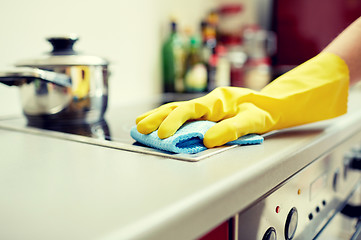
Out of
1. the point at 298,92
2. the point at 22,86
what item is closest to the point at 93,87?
the point at 22,86

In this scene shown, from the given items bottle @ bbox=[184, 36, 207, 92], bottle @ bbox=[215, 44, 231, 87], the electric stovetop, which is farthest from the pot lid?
bottle @ bbox=[215, 44, 231, 87]

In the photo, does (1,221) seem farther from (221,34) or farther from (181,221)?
(221,34)

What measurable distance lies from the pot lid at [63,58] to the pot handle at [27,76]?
29mm

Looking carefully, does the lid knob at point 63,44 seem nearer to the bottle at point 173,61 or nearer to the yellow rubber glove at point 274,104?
the yellow rubber glove at point 274,104

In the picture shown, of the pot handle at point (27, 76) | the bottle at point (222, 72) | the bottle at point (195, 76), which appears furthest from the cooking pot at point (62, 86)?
the bottle at point (222, 72)

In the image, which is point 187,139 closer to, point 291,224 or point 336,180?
point 291,224

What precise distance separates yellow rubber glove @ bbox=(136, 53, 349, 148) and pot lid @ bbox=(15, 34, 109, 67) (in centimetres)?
22

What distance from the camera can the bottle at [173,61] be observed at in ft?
4.36

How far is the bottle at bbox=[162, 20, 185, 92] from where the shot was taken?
1.33 metres

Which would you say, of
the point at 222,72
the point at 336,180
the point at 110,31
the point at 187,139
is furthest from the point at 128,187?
the point at 222,72

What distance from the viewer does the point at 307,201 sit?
20.9 inches

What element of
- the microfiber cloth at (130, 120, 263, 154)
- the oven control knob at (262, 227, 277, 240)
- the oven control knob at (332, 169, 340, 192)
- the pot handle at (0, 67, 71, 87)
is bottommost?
the oven control knob at (332, 169, 340, 192)

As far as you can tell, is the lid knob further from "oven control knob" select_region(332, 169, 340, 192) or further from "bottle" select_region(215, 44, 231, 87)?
"bottle" select_region(215, 44, 231, 87)

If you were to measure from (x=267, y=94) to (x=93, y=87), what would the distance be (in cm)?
33
